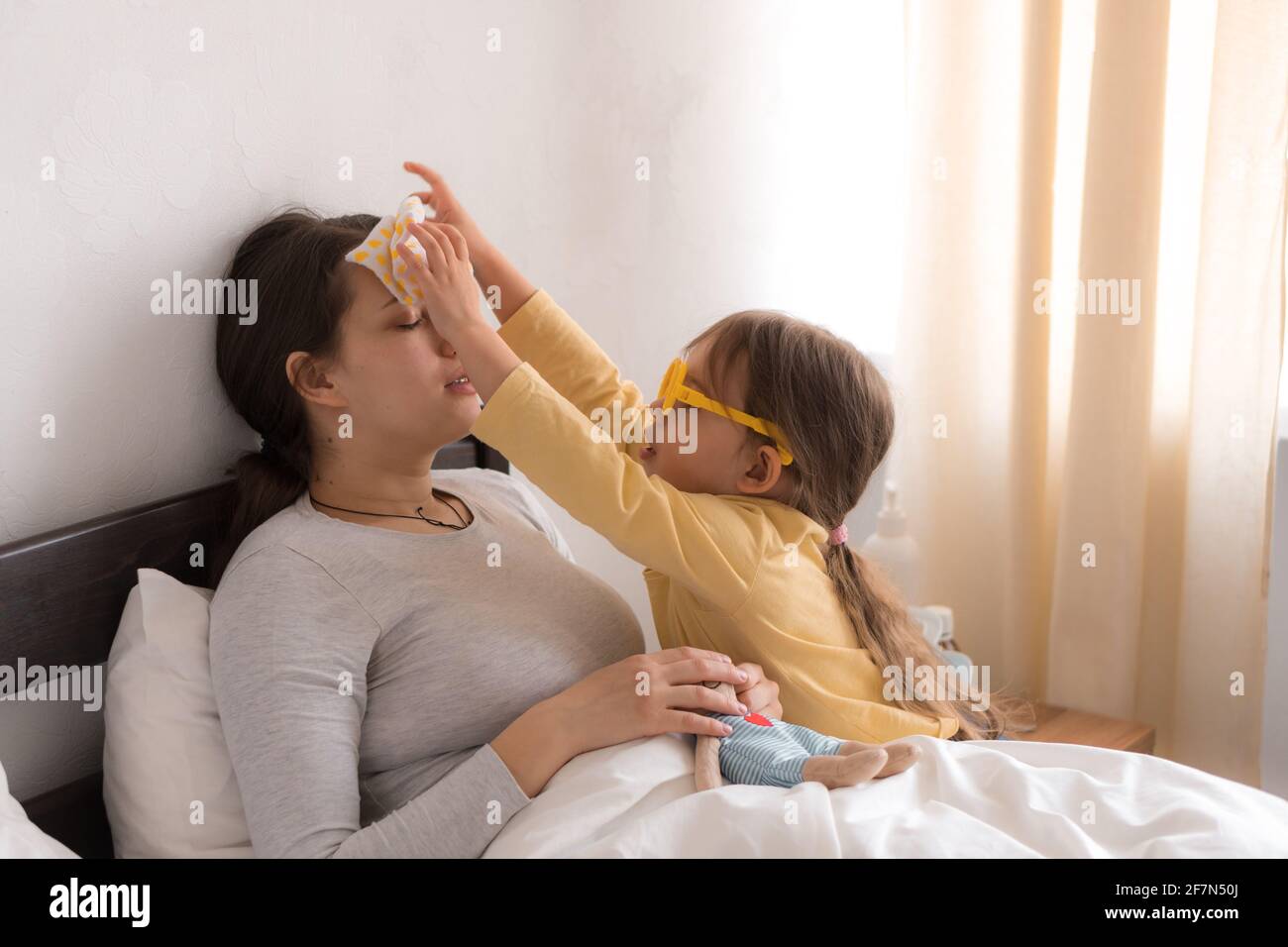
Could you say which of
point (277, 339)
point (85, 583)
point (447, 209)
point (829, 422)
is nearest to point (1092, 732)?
point (829, 422)

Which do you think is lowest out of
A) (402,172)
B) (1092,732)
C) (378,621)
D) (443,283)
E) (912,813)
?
(1092,732)

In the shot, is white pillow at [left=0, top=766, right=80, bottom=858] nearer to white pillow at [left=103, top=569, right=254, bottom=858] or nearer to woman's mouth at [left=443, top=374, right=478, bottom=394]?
white pillow at [left=103, top=569, right=254, bottom=858]

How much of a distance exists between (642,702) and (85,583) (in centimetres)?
57

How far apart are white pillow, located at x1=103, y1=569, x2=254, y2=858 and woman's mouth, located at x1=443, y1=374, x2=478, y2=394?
1.21 ft

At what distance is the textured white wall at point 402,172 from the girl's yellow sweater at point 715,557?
0.33 m

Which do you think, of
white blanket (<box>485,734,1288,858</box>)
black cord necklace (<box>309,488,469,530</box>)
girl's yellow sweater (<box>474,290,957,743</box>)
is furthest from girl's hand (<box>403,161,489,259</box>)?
white blanket (<box>485,734,1288,858</box>)

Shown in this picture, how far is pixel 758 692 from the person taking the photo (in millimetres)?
1271

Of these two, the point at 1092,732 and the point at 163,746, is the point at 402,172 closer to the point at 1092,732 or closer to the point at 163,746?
the point at 163,746

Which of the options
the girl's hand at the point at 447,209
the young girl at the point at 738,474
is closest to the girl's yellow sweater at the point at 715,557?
the young girl at the point at 738,474

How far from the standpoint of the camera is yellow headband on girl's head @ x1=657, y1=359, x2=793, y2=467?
1.41m

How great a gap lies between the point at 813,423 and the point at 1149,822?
1.90 feet

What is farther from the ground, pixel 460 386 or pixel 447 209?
pixel 447 209
